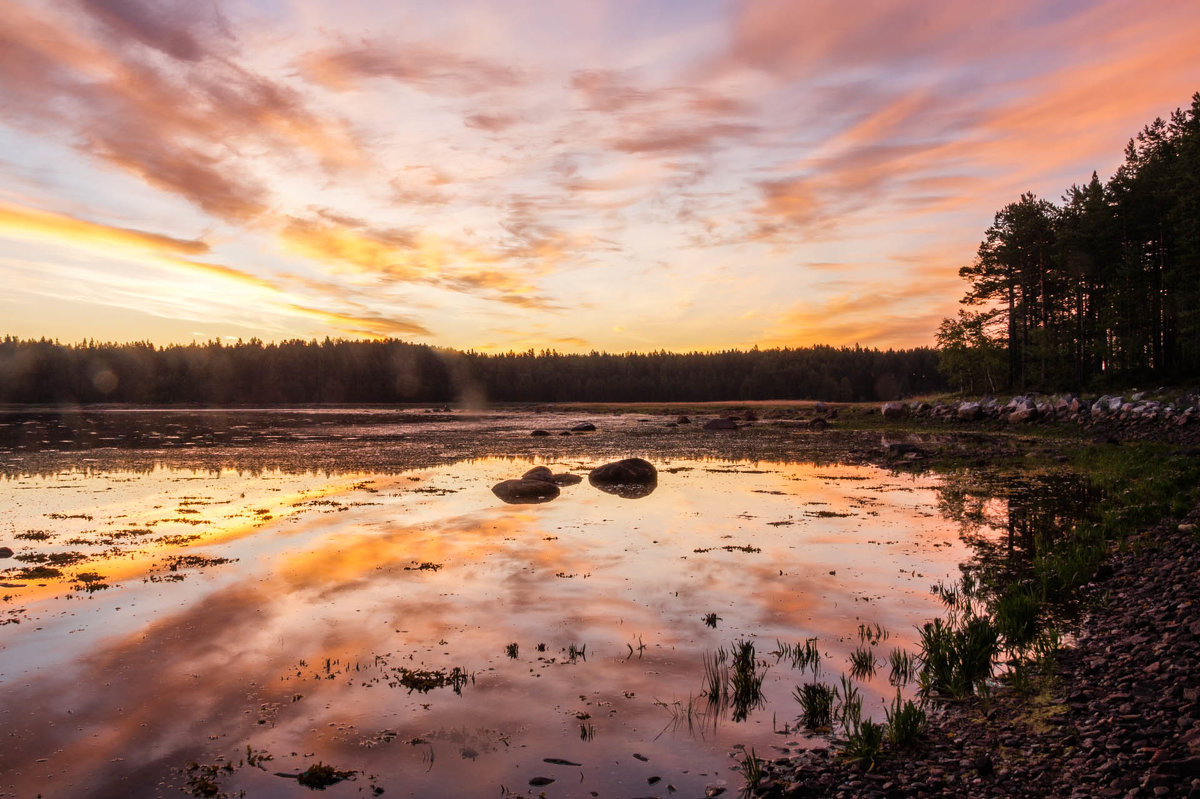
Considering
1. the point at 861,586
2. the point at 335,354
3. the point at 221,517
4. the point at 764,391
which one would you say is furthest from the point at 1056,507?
the point at 335,354

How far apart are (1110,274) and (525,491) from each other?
53178 mm

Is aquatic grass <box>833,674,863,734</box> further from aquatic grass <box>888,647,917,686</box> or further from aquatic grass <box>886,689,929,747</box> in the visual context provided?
aquatic grass <box>888,647,917,686</box>

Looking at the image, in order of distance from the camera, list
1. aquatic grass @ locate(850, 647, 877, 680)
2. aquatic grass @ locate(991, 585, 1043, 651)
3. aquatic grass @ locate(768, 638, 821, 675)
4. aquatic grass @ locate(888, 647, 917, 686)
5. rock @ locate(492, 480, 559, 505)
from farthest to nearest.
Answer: rock @ locate(492, 480, 559, 505)
aquatic grass @ locate(991, 585, 1043, 651)
aquatic grass @ locate(768, 638, 821, 675)
aquatic grass @ locate(850, 647, 877, 680)
aquatic grass @ locate(888, 647, 917, 686)

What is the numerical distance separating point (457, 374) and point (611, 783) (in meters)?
190

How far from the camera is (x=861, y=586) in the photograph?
13.0 m

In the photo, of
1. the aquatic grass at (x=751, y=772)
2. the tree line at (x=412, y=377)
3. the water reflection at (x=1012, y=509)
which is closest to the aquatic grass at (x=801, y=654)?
the aquatic grass at (x=751, y=772)

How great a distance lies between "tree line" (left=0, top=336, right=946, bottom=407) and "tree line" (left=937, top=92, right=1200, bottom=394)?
101m

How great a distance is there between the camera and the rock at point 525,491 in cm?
2364

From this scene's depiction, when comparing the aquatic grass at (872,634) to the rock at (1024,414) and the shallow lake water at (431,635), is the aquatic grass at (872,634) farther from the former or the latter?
the rock at (1024,414)

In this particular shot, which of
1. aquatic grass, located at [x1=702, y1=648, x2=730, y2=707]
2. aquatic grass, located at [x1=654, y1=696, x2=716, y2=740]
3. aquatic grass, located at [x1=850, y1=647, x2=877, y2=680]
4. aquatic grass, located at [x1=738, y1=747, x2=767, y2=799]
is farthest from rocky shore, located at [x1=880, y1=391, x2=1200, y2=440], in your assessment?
aquatic grass, located at [x1=738, y1=747, x2=767, y2=799]

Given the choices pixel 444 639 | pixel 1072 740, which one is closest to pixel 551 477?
pixel 444 639

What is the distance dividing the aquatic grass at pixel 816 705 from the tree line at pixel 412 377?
538 feet

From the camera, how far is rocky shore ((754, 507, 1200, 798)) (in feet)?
18.3

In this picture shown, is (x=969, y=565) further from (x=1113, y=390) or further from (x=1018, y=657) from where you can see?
(x=1113, y=390)
